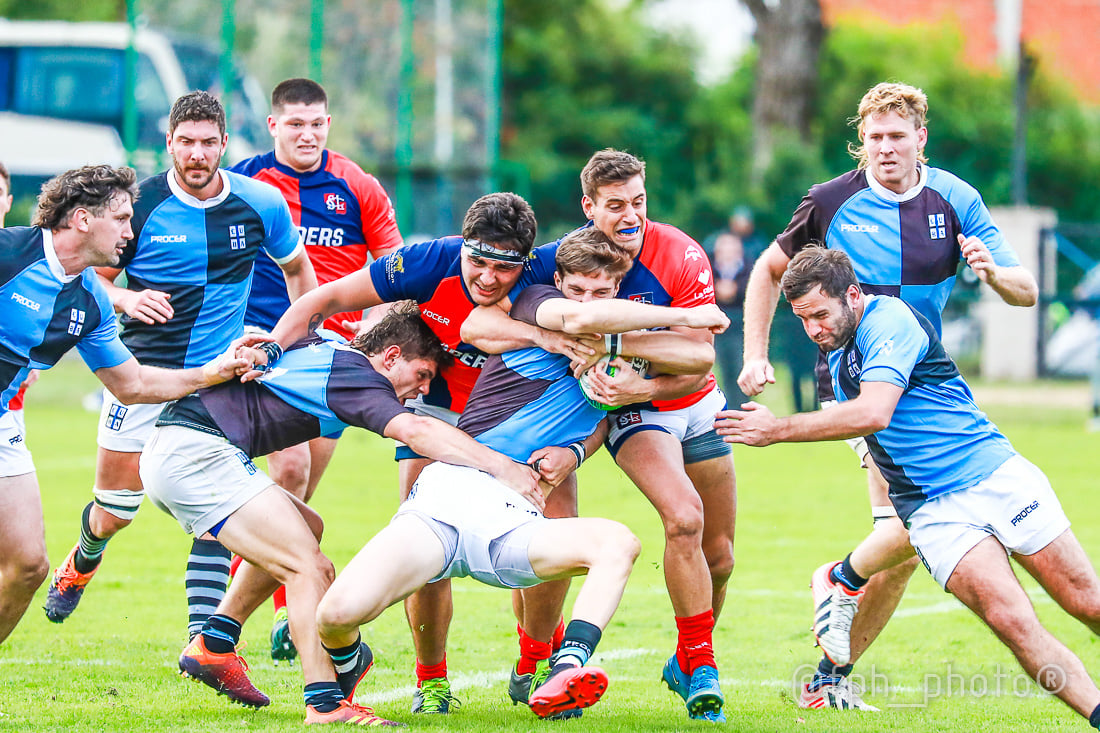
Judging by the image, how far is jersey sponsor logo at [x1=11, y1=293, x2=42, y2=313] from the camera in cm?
532

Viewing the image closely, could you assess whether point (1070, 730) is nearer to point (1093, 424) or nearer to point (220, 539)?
point (220, 539)

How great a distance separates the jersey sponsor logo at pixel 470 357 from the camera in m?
5.92

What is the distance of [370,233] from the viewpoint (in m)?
7.72

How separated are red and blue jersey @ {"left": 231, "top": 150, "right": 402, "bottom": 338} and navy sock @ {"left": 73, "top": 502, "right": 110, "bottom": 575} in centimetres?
143

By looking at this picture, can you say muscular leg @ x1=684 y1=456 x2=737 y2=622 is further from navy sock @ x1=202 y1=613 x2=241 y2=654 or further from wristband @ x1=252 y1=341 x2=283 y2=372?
navy sock @ x1=202 y1=613 x2=241 y2=654

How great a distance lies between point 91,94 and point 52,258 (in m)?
16.9

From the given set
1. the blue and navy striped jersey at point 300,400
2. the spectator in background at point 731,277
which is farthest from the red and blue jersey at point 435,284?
the spectator in background at point 731,277

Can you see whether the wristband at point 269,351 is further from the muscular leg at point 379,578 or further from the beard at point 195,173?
the beard at point 195,173

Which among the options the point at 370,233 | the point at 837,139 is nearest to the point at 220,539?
the point at 370,233

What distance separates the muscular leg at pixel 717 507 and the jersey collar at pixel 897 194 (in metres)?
1.40

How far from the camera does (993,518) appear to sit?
5.17 meters

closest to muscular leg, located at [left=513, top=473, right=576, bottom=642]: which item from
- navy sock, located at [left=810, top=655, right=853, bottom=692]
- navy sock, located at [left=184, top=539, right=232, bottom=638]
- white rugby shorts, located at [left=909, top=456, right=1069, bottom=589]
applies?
navy sock, located at [left=810, top=655, right=853, bottom=692]

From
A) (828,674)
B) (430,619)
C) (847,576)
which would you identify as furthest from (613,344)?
(828,674)

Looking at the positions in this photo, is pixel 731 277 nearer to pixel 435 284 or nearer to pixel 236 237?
pixel 236 237
